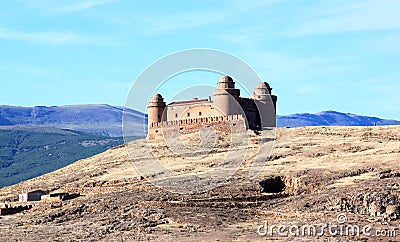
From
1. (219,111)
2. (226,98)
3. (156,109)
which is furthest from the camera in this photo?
(156,109)

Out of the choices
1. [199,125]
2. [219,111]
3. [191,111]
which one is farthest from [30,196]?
[191,111]

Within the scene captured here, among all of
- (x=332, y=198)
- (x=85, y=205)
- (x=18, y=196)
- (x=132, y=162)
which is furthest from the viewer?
(x=132, y=162)

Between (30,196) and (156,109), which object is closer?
(30,196)

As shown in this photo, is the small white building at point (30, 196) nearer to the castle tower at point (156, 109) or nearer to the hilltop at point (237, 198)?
the hilltop at point (237, 198)

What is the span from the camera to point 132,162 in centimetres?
8175

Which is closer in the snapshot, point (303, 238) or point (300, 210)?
point (303, 238)

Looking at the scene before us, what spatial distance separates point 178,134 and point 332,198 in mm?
41077

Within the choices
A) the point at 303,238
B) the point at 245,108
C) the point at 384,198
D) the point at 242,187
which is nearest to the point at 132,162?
the point at 245,108

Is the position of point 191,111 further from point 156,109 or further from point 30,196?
point 30,196

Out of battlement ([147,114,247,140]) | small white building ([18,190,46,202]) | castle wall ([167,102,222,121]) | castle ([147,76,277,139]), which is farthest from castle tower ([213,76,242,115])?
small white building ([18,190,46,202])

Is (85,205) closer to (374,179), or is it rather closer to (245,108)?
(374,179)

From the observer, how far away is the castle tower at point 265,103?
311ft

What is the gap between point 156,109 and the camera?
319 feet

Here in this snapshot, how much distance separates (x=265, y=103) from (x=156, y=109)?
13008 millimetres
